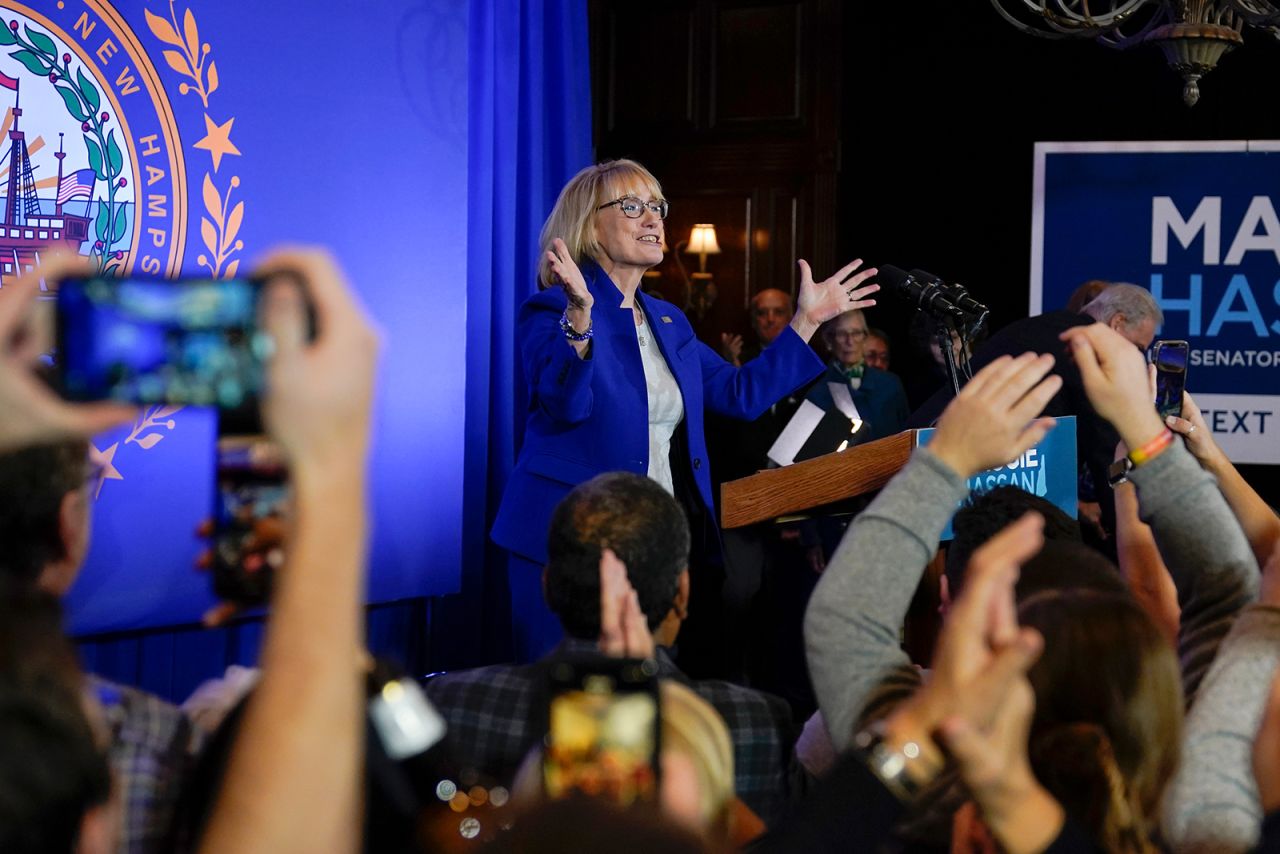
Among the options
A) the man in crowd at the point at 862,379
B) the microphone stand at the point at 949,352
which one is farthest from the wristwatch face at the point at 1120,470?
the man in crowd at the point at 862,379

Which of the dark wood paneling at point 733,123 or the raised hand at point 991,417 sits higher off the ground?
the dark wood paneling at point 733,123

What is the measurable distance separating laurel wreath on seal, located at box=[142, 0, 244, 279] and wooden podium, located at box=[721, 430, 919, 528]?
4.19ft

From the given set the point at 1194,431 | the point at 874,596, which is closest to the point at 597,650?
the point at 874,596

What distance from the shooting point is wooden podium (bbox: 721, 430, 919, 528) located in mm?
2705

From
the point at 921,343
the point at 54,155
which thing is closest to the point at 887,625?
the point at 54,155

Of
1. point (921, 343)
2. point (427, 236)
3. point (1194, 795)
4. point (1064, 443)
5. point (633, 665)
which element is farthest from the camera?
point (921, 343)

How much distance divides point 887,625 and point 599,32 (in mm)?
6212

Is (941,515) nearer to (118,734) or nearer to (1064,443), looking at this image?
(118,734)

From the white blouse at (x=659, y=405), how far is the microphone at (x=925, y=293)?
0.54m

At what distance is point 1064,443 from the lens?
10.3 feet

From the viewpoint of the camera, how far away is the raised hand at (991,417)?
1.25m

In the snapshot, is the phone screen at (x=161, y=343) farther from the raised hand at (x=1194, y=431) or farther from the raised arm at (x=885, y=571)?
the raised hand at (x=1194, y=431)

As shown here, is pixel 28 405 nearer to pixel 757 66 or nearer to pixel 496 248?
pixel 496 248

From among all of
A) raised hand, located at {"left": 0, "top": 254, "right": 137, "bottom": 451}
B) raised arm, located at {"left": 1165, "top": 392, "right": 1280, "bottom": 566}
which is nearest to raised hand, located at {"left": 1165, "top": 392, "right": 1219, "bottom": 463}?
raised arm, located at {"left": 1165, "top": 392, "right": 1280, "bottom": 566}
